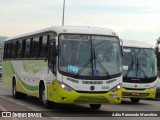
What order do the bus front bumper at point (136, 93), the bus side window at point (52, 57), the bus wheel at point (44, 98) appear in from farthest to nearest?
the bus front bumper at point (136, 93), the bus wheel at point (44, 98), the bus side window at point (52, 57)

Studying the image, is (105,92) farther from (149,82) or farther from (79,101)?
(149,82)

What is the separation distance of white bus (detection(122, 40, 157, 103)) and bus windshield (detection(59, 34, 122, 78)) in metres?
6.05

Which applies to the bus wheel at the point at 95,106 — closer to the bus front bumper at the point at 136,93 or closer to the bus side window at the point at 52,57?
the bus side window at the point at 52,57

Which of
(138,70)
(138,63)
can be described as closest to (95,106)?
(138,70)

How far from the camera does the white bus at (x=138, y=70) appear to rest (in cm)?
2192

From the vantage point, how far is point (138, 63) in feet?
74.0

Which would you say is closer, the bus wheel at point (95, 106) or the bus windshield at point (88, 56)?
Result: the bus windshield at point (88, 56)

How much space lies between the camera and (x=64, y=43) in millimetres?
15766

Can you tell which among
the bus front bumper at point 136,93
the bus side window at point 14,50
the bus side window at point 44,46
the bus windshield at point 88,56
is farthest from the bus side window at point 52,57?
the bus side window at point 14,50

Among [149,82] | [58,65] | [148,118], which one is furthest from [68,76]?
[149,82]

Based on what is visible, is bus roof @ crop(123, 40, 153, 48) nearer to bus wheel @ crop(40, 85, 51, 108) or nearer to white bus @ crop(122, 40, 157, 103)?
white bus @ crop(122, 40, 157, 103)

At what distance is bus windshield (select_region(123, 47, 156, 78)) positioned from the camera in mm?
22359

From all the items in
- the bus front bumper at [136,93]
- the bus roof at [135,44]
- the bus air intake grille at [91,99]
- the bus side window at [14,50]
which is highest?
the bus roof at [135,44]

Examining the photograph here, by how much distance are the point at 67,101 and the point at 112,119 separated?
1.83 meters
